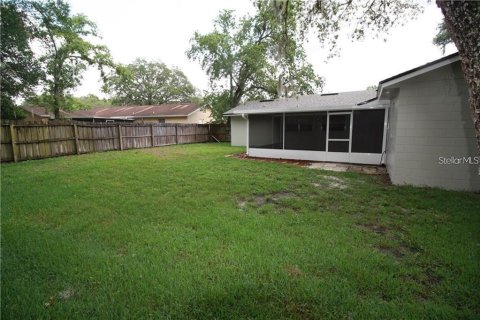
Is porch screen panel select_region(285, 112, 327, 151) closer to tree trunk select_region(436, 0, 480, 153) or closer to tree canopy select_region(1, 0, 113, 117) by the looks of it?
tree trunk select_region(436, 0, 480, 153)

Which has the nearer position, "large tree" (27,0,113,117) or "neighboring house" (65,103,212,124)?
"large tree" (27,0,113,117)

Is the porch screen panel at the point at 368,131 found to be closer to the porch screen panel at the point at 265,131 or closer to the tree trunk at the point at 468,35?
the porch screen panel at the point at 265,131

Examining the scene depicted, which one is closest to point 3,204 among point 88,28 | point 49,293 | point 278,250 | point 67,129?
point 49,293

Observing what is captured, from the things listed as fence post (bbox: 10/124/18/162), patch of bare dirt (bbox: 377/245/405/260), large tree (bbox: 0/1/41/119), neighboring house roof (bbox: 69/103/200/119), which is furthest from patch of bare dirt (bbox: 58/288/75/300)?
neighboring house roof (bbox: 69/103/200/119)

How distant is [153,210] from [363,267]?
335cm

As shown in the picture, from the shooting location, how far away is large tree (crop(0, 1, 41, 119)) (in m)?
9.86

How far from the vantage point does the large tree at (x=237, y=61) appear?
59.9 ft

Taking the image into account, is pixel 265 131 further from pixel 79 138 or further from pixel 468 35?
pixel 468 35

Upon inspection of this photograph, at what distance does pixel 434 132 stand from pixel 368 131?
339 centimetres

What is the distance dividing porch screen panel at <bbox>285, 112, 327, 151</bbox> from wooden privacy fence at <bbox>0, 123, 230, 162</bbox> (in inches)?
357

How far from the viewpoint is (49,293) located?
2215 millimetres

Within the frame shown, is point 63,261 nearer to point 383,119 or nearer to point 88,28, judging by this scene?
point 383,119

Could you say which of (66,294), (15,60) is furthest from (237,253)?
(15,60)

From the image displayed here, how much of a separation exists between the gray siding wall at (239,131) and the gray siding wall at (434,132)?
37.7 feet
